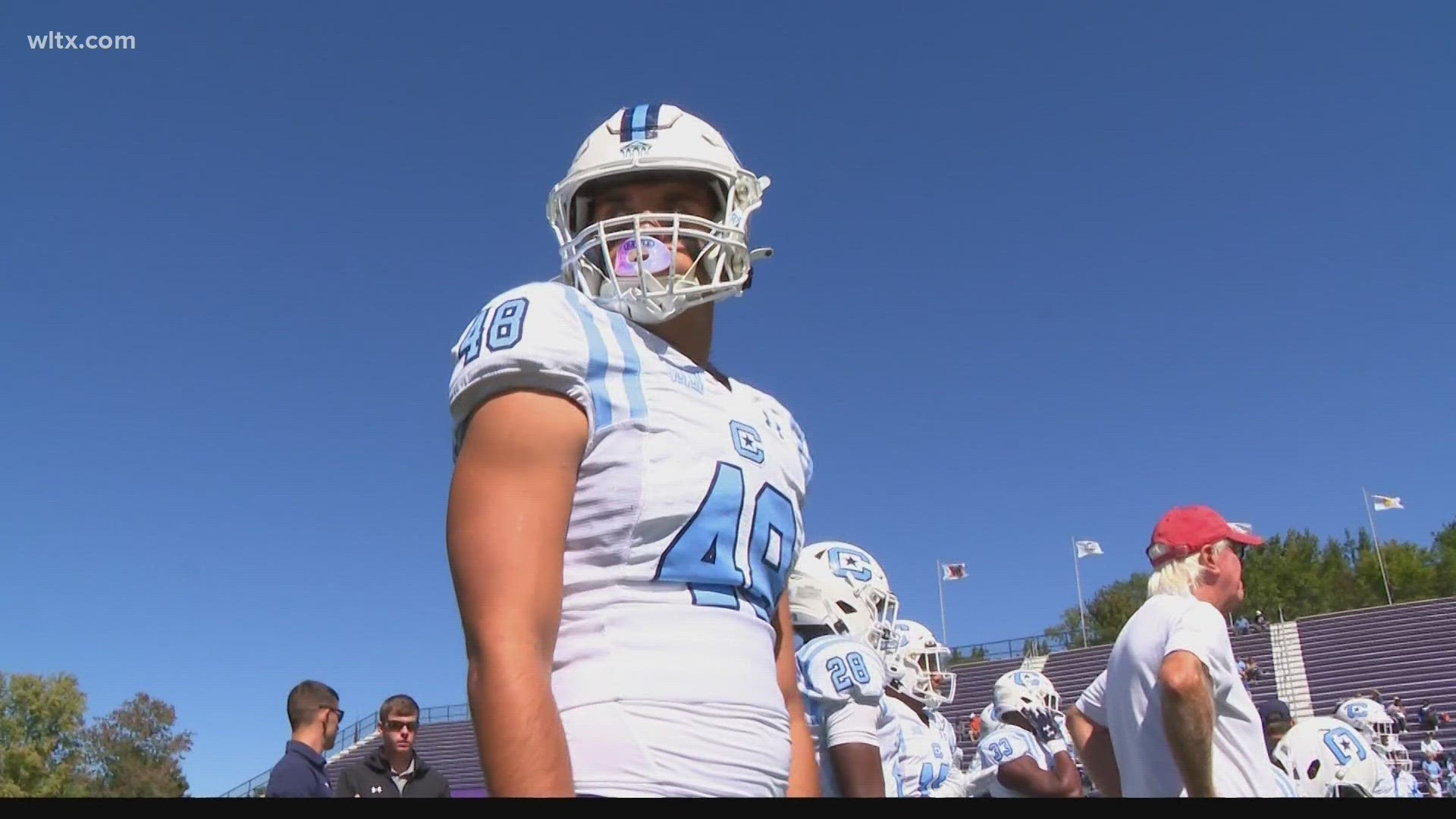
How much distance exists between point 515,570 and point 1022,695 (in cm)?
784

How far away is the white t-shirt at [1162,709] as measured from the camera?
145 inches

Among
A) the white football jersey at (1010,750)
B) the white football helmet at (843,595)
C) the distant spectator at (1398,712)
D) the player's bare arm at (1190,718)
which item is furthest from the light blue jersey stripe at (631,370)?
the distant spectator at (1398,712)

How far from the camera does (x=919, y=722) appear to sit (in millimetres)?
6844

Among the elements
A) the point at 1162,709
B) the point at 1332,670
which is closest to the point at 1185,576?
the point at 1162,709

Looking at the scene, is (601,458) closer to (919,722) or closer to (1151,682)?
(1151,682)

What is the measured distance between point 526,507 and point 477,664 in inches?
8.7

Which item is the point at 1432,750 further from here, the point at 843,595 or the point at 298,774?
the point at 298,774

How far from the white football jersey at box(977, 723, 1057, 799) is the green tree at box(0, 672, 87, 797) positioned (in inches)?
1330

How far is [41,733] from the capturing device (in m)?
35.5

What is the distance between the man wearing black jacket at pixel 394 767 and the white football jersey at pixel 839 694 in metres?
3.21

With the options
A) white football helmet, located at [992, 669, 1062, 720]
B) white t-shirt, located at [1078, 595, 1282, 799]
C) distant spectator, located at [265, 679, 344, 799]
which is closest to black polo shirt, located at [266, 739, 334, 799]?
distant spectator, located at [265, 679, 344, 799]

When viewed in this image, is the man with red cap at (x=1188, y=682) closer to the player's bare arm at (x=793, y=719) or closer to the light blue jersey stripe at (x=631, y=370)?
the player's bare arm at (x=793, y=719)

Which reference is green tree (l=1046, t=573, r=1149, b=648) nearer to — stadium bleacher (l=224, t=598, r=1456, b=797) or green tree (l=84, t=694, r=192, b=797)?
stadium bleacher (l=224, t=598, r=1456, b=797)

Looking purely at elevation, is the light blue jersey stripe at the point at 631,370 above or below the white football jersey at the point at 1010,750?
above
